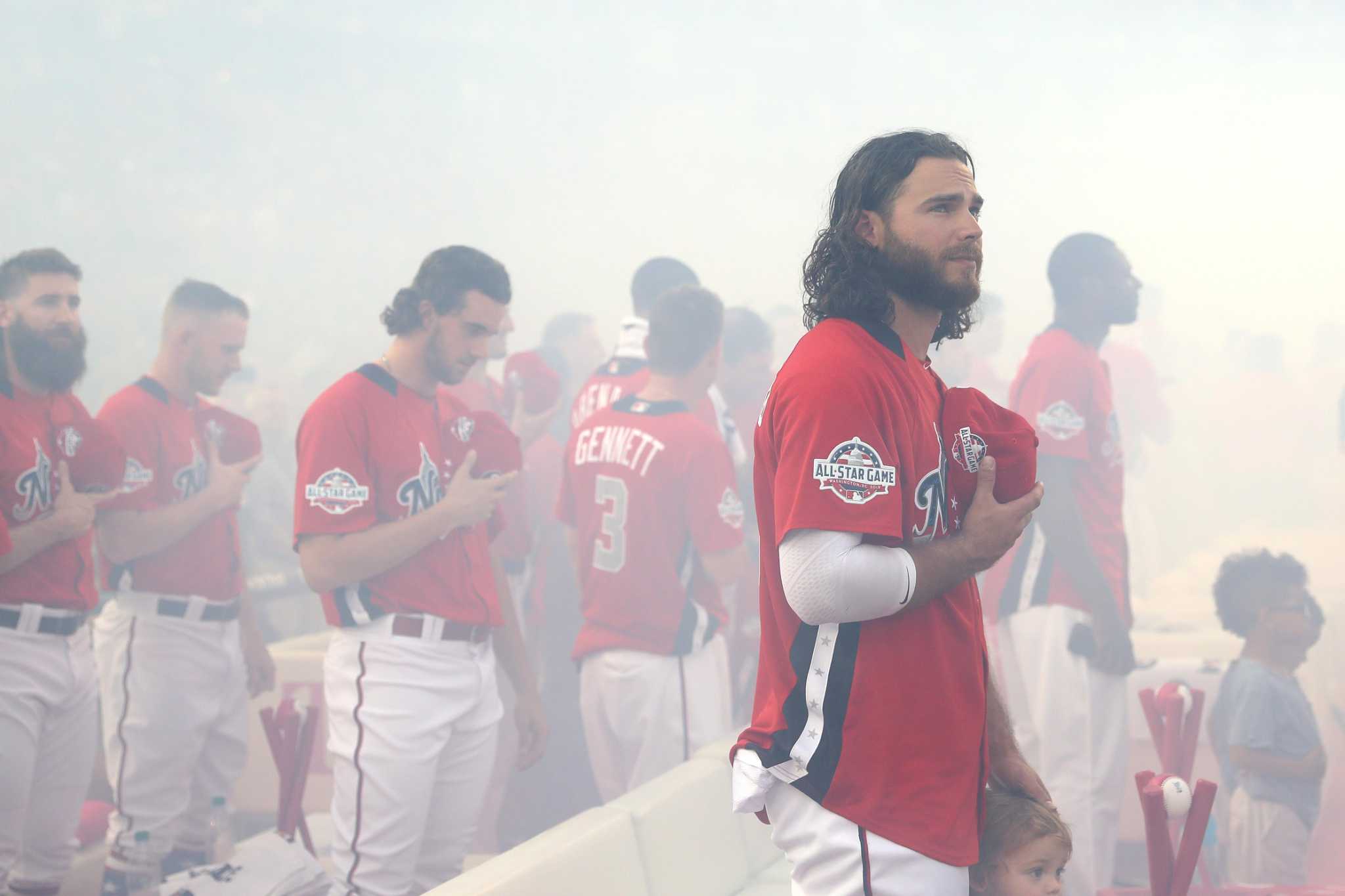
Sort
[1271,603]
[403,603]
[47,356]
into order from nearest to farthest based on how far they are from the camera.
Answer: [403,603] → [47,356] → [1271,603]

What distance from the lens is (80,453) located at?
3172 millimetres

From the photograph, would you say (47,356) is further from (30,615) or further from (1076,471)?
(1076,471)

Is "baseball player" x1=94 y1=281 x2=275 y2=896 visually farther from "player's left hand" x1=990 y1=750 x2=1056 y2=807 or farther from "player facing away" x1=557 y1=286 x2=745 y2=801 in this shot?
"player's left hand" x1=990 y1=750 x2=1056 y2=807

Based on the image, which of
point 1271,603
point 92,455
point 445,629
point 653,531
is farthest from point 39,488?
point 1271,603

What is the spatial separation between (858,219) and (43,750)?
2.69 metres

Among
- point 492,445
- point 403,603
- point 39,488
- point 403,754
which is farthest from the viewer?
point 492,445

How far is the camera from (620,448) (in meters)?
3.57

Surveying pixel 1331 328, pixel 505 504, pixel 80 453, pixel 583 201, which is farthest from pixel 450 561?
pixel 1331 328

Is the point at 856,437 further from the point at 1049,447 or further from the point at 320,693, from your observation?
the point at 320,693

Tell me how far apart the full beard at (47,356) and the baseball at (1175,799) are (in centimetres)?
294

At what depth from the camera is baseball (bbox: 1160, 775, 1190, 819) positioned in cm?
204

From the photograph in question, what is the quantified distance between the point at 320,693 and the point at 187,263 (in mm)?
1576

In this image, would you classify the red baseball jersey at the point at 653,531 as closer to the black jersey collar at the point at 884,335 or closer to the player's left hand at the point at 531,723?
the player's left hand at the point at 531,723

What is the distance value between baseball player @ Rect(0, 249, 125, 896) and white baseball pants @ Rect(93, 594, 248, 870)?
0.85 ft
